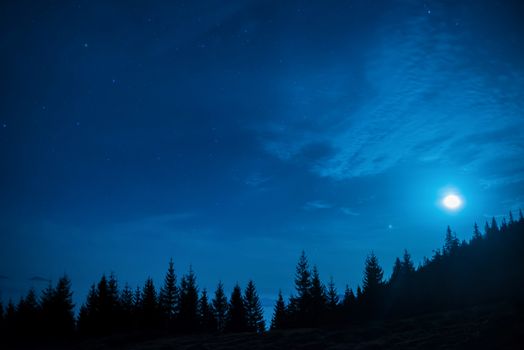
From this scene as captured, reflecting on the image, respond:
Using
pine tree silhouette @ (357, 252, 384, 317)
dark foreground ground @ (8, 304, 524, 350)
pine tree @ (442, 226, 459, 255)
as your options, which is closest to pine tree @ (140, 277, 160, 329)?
dark foreground ground @ (8, 304, 524, 350)

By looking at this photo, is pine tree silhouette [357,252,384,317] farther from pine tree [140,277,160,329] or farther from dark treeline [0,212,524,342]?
pine tree [140,277,160,329]

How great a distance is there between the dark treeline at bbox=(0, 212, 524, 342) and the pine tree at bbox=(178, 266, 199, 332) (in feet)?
0.42

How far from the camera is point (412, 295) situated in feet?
175

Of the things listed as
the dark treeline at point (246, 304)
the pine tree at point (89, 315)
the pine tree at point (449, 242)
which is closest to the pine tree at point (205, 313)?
the dark treeline at point (246, 304)

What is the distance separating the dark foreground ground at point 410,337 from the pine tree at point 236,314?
22.2m

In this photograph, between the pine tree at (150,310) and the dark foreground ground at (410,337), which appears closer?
the dark foreground ground at (410,337)

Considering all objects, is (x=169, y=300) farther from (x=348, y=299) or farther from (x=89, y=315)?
(x=348, y=299)

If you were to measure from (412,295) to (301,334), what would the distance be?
32.3 m

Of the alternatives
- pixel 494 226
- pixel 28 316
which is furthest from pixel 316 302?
pixel 494 226

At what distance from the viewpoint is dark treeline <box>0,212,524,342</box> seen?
47.9 metres

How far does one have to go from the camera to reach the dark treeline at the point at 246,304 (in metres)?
47.9

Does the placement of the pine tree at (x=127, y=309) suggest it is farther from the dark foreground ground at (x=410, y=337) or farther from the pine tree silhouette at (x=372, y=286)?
the pine tree silhouette at (x=372, y=286)

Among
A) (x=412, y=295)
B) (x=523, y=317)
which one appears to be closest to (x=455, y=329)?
(x=523, y=317)

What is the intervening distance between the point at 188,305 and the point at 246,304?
11.3 m
